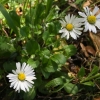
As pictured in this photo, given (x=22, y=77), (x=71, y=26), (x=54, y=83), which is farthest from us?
(x=54, y=83)

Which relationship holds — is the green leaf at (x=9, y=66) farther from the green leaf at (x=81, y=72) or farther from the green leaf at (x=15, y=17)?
the green leaf at (x=81, y=72)

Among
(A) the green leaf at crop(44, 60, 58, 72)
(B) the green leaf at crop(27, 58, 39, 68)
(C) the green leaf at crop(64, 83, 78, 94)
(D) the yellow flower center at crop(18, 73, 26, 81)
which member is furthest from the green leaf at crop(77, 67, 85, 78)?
(D) the yellow flower center at crop(18, 73, 26, 81)

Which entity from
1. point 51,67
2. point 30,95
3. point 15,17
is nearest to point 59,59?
point 51,67

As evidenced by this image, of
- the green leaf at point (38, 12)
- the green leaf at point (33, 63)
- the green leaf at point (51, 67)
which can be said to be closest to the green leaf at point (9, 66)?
the green leaf at point (33, 63)

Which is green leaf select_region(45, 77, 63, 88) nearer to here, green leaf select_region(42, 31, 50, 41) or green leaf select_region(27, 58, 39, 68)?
green leaf select_region(27, 58, 39, 68)

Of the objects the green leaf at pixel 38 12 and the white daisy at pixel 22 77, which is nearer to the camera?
the white daisy at pixel 22 77

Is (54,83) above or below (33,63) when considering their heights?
below

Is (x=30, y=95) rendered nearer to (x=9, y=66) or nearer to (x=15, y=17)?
(x=9, y=66)

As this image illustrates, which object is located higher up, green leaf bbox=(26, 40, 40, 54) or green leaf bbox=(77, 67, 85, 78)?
green leaf bbox=(26, 40, 40, 54)

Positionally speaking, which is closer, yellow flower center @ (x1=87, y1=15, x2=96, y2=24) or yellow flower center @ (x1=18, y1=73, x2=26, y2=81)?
yellow flower center @ (x1=18, y1=73, x2=26, y2=81)
